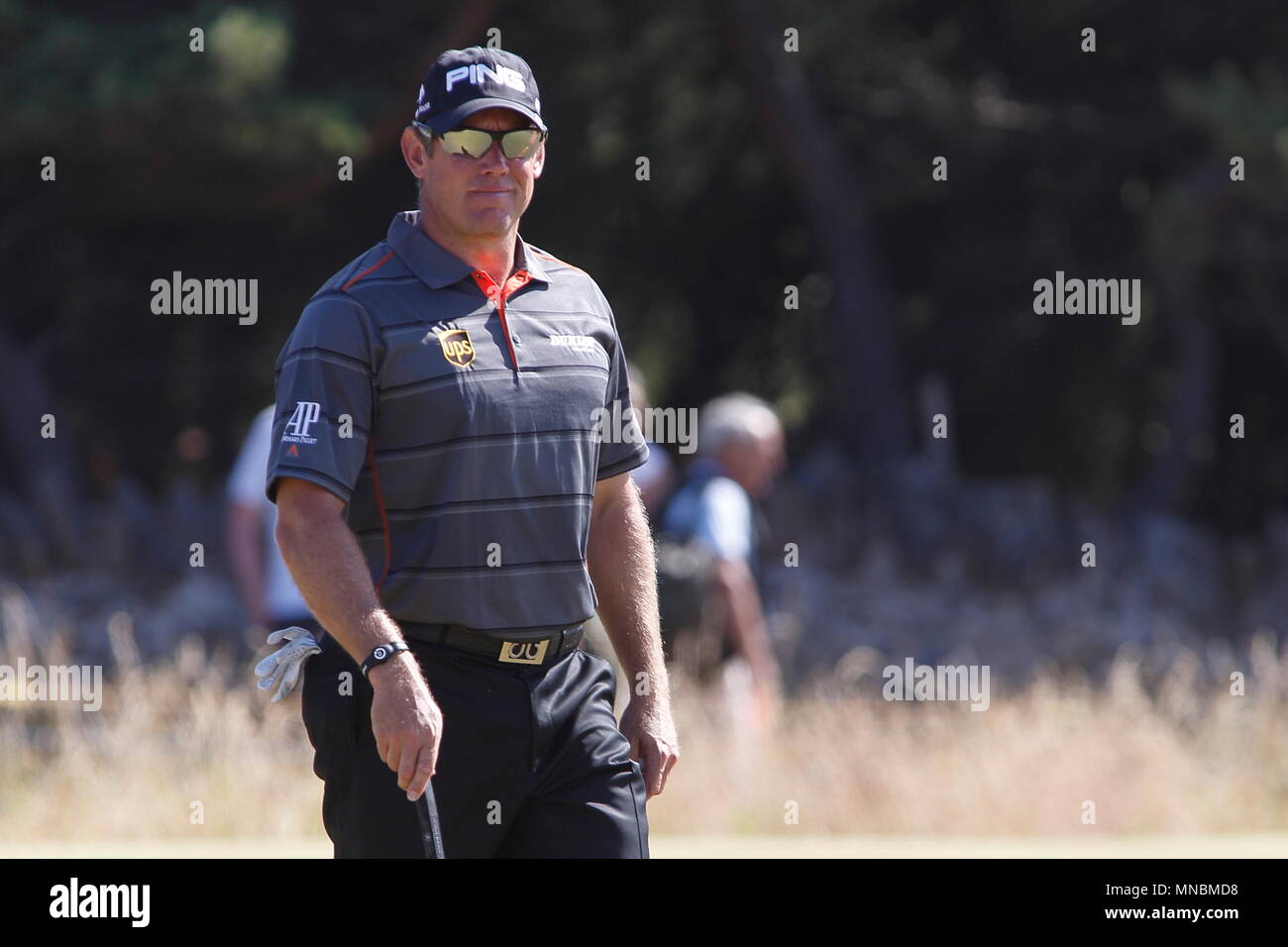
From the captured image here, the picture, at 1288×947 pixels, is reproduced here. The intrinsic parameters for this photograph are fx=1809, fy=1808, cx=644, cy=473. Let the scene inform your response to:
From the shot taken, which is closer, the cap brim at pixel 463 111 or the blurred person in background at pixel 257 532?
the cap brim at pixel 463 111

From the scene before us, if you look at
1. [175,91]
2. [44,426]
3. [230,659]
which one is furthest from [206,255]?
[230,659]

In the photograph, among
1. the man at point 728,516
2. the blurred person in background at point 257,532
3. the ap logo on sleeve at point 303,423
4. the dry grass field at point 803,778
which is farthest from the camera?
the dry grass field at point 803,778

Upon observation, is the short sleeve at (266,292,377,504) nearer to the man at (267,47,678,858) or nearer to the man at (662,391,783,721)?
the man at (267,47,678,858)

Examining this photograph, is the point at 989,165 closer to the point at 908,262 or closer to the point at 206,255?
the point at 908,262

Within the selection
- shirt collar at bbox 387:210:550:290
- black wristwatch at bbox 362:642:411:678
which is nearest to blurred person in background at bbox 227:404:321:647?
shirt collar at bbox 387:210:550:290

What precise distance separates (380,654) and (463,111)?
100cm

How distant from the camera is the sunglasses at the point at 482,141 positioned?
10.7 feet

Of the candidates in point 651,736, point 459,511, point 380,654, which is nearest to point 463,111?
point 459,511

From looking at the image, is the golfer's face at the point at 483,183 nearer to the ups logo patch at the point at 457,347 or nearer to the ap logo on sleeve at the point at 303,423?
the ups logo patch at the point at 457,347

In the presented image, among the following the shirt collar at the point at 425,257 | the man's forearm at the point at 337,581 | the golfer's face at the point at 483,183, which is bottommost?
the man's forearm at the point at 337,581

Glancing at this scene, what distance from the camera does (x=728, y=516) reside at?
6.91m

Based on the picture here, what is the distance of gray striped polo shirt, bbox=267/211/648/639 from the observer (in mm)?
3068

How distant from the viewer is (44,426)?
11.9 metres

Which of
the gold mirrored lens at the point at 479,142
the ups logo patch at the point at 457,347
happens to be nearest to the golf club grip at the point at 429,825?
the ups logo patch at the point at 457,347
